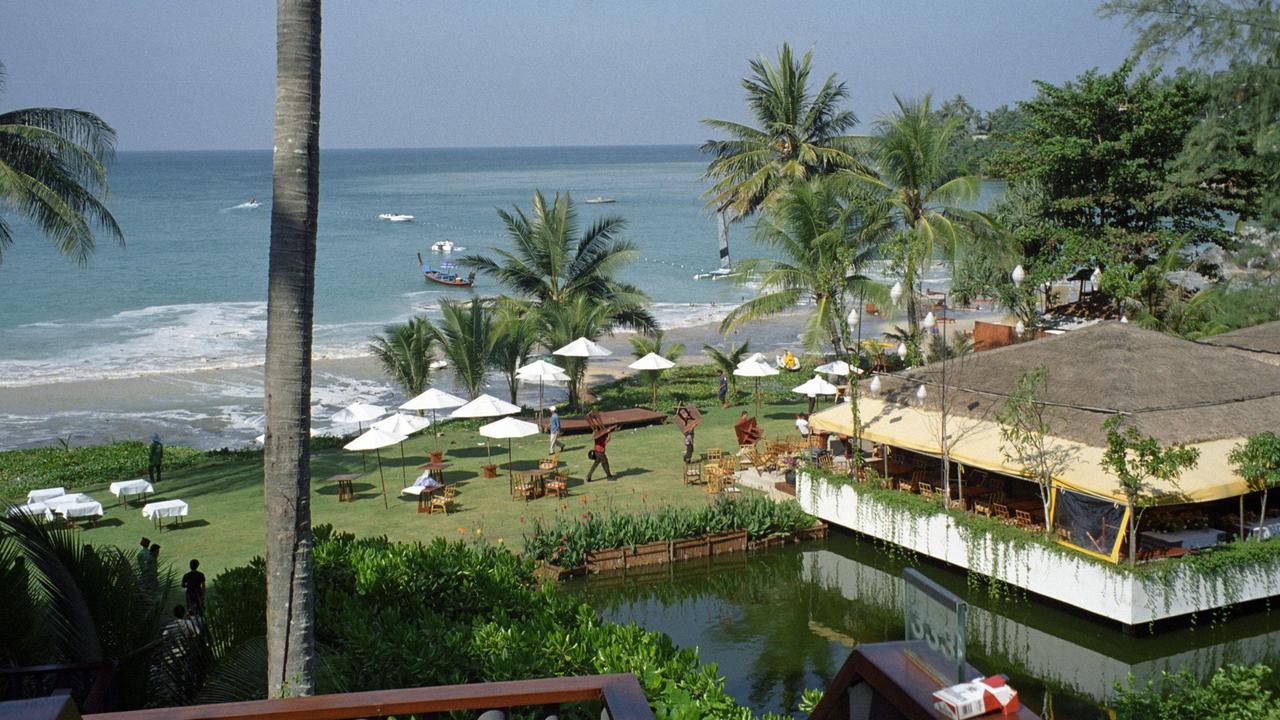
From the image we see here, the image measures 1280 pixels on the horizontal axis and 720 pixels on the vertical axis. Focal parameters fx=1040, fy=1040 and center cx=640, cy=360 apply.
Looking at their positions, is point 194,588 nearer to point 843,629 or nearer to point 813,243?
point 843,629

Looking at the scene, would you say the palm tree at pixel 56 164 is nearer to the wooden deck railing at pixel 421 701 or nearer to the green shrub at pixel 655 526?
the green shrub at pixel 655 526

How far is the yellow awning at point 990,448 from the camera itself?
43.9 feet

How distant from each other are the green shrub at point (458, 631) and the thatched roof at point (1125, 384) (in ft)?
28.4

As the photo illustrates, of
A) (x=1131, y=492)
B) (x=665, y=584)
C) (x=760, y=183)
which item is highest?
(x=760, y=183)

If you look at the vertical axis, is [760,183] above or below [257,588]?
above

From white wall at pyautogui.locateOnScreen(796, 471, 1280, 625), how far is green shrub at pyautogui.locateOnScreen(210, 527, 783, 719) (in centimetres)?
722

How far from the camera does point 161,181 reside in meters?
175

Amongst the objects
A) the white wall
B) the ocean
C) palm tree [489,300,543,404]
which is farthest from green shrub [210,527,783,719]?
the ocean

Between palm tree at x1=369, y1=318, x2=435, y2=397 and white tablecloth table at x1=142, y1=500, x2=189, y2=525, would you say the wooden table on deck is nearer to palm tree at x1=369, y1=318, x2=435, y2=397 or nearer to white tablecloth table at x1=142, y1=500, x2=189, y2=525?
white tablecloth table at x1=142, y1=500, x2=189, y2=525

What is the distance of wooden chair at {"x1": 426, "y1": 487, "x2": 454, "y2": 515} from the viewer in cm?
1838

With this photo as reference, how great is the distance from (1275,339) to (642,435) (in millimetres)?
13277

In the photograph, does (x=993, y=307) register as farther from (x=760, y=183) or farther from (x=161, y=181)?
(x=161, y=181)

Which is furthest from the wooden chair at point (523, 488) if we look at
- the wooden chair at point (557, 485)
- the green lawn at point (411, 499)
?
the wooden chair at point (557, 485)

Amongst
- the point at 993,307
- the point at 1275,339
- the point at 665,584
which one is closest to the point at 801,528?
the point at 665,584
